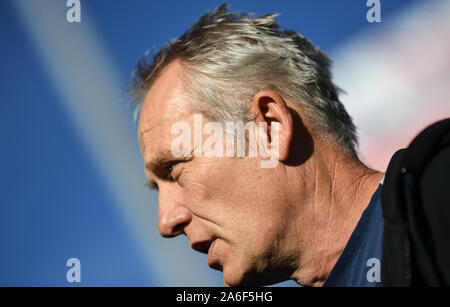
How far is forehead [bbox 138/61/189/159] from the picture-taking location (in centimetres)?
142

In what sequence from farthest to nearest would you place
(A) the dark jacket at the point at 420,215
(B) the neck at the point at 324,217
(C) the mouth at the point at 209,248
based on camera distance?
(C) the mouth at the point at 209,248 < (B) the neck at the point at 324,217 < (A) the dark jacket at the point at 420,215

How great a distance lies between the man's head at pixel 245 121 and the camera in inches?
51.3

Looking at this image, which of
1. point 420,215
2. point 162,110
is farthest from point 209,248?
point 420,215

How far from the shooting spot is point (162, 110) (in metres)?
1.45

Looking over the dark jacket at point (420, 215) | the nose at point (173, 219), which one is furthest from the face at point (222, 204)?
the dark jacket at point (420, 215)

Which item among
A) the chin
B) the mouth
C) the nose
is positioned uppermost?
the nose

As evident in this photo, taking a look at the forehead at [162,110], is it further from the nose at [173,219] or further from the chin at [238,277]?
the chin at [238,277]

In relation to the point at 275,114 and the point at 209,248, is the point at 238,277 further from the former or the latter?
the point at 275,114

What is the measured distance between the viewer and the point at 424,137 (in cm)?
93

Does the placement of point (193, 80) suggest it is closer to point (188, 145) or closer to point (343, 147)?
point (188, 145)

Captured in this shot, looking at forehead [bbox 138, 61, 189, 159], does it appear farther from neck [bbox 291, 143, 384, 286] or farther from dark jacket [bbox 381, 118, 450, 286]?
dark jacket [bbox 381, 118, 450, 286]

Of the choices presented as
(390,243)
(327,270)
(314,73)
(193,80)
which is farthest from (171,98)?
(390,243)

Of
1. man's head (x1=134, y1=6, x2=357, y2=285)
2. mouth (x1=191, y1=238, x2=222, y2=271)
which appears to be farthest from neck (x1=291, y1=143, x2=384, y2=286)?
mouth (x1=191, y1=238, x2=222, y2=271)

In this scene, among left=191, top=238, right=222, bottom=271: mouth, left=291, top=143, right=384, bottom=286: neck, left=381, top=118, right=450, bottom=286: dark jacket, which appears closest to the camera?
left=381, top=118, right=450, bottom=286: dark jacket
